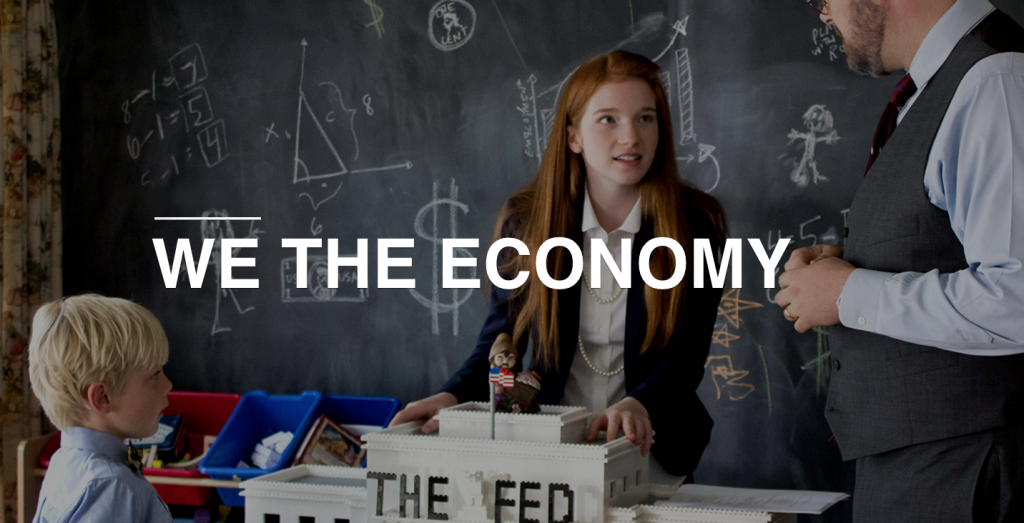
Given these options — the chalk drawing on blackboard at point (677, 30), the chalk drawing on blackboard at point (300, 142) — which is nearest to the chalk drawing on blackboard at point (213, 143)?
the chalk drawing on blackboard at point (300, 142)

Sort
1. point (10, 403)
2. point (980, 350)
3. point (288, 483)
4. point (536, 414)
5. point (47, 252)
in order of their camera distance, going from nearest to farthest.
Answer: point (980, 350) < point (536, 414) < point (288, 483) < point (10, 403) < point (47, 252)

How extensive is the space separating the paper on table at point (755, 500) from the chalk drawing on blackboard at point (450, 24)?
2.20m

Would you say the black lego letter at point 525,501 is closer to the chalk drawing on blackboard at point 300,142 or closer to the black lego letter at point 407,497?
the black lego letter at point 407,497

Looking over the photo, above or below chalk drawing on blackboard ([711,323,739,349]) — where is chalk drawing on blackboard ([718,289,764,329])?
above

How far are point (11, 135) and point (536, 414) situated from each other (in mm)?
2865

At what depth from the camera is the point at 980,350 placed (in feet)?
3.91

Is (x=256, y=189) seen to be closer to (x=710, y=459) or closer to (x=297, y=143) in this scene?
(x=297, y=143)

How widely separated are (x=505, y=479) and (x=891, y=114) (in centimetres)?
84

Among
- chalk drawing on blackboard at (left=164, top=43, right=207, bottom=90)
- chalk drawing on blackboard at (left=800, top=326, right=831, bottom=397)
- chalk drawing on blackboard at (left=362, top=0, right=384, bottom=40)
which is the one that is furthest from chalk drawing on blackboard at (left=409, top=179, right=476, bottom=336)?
chalk drawing on blackboard at (left=800, top=326, right=831, bottom=397)

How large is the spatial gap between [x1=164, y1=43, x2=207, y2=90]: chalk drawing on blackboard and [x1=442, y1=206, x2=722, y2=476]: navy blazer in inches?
90.8

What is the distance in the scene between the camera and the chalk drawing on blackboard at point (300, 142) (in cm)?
350

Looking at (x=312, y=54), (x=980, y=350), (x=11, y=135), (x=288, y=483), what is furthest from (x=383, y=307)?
(x=980, y=350)

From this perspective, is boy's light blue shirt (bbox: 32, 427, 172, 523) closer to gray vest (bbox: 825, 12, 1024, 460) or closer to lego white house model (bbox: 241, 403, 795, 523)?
lego white house model (bbox: 241, 403, 795, 523)

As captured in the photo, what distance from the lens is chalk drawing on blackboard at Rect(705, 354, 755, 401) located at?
3002mm
